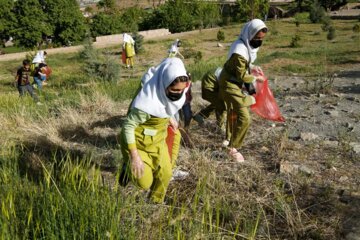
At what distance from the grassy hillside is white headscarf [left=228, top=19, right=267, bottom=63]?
3.07ft

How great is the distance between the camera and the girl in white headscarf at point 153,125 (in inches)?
98.3

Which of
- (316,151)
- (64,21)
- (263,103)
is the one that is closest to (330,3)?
(64,21)

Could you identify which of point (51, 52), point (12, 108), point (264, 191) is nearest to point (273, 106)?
point (264, 191)

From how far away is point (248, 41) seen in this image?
3.68 m

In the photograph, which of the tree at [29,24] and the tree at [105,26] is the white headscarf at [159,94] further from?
the tree at [105,26]

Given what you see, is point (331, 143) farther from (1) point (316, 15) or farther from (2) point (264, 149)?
(1) point (316, 15)

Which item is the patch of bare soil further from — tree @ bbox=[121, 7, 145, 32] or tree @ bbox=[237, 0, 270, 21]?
tree @ bbox=[121, 7, 145, 32]

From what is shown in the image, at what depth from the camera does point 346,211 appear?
2783 mm

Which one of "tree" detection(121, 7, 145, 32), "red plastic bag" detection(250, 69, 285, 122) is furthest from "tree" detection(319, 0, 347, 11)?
"red plastic bag" detection(250, 69, 285, 122)

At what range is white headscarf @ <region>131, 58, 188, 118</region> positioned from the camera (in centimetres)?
247

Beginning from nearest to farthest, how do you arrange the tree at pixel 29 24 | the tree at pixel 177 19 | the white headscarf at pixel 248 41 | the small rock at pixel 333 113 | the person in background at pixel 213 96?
the white headscarf at pixel 248 41 < the person in background at pixel 213 96 < the small rock at pixel 333 113 < the tree at pixel 29 24 < the tree at pixel 177 19

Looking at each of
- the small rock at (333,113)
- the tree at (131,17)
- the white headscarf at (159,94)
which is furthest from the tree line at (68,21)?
the white headscarf at (159,94)

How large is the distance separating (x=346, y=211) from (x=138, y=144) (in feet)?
5.21

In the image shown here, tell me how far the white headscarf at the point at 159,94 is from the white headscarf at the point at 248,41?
1256mm
